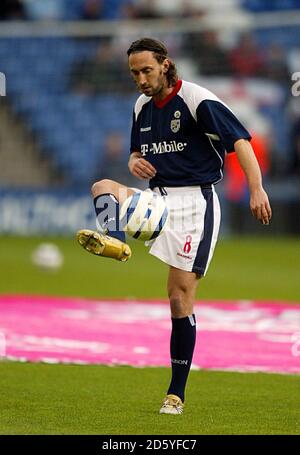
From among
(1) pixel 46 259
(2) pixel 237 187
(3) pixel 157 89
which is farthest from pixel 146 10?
(3) pixel 157 89

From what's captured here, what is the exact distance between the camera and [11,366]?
27.1ft

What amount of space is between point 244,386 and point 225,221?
521 inches

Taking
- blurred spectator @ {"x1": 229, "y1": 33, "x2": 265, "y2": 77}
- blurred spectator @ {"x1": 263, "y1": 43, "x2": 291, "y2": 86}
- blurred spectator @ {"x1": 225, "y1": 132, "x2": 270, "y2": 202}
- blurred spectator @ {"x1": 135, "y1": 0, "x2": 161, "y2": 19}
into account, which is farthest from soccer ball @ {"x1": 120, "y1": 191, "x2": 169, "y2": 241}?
blurred spectator @ {"x1": 135, "y1": 0, "x2": 161, "y2": 19}

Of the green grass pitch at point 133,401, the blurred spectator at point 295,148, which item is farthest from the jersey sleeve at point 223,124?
the blurred spectator at point 295,148

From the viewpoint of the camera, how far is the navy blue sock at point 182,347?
6.60 meters

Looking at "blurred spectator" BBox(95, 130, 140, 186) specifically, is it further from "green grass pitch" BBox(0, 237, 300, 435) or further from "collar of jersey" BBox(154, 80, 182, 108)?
"collar of jersey" BBox(154, 80, 182, 108)

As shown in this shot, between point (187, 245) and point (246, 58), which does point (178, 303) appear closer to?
point (187, 245)

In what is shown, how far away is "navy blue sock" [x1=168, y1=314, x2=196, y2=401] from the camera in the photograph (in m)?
6.60

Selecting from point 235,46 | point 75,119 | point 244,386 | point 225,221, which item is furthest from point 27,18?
point 244,386

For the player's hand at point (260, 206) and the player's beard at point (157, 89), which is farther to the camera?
the player's beard at point (157, 89)

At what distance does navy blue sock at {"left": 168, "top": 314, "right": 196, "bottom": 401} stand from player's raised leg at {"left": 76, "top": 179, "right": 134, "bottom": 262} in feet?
2.10

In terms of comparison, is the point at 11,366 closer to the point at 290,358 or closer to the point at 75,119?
the point at 290,358

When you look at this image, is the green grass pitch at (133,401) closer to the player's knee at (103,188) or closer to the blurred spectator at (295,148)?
the player's knee at (103,188)

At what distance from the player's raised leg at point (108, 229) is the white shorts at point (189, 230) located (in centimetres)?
36
